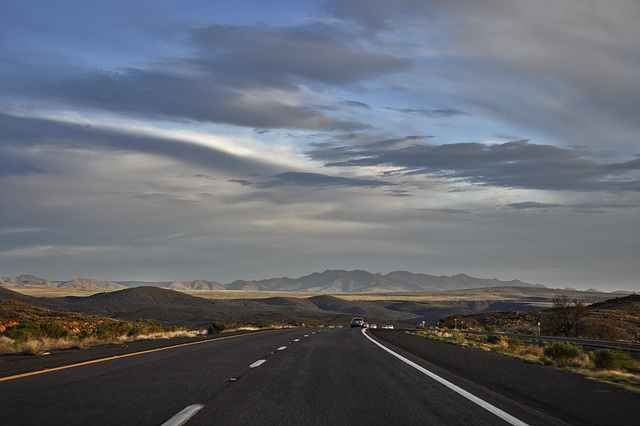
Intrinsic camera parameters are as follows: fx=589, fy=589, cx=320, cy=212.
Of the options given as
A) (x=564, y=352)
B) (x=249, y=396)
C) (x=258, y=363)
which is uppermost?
(x=249, y=396)

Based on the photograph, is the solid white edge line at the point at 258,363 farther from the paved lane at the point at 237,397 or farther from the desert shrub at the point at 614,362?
the desert shrub at the point at 614,362

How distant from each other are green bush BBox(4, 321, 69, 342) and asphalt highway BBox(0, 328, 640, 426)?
10.0 metres

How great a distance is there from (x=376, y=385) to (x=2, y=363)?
8.62 meters

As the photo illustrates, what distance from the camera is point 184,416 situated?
662cm

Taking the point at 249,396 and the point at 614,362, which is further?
the point at 614,362

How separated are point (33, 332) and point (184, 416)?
19.5 meters

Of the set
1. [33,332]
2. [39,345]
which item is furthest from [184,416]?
[33,332]

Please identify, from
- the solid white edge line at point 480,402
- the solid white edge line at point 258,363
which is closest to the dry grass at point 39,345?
the solid white edge line at point 258,363

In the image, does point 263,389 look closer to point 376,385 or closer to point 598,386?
point 376,385

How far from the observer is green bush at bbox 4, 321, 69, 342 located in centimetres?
2167

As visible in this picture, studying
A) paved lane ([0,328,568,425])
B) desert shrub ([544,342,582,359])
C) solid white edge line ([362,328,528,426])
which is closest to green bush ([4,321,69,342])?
paved lane ([0,328,568,425])

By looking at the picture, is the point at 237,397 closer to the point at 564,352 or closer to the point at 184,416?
the point at 184,416

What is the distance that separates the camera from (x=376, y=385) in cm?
995

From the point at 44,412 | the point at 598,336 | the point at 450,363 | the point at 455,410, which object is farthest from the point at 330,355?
the point at 598,336
